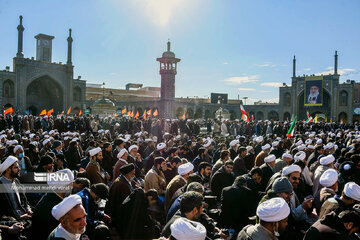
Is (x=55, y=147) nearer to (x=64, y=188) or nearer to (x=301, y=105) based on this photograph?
(x=64, y=188)

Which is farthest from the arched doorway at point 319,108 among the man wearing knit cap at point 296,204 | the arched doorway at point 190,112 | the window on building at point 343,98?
the man wearing knit cap at point 296,204

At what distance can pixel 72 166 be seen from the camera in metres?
8.56

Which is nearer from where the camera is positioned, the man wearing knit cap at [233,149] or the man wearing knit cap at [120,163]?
the man wearing knit cap at [120,163]

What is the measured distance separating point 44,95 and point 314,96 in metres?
40.9

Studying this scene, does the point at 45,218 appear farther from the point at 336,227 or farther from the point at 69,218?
the point at 336,227

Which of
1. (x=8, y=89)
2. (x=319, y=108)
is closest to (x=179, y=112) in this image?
(x=319, y=108)

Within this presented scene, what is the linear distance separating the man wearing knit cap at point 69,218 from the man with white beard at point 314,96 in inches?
1886

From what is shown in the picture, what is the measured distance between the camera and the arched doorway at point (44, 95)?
41.9m

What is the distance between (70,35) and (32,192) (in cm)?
4166

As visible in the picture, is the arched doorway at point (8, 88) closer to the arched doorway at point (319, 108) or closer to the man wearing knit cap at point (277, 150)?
the man wearing knit cap at point (277, 150)

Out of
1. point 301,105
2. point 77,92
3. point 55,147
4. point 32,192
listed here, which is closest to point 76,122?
point 55,147

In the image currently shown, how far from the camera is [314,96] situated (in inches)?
1799

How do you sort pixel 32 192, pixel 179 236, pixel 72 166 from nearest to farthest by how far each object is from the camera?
pixel 179 236
pixel 32 192
pixel 72 166

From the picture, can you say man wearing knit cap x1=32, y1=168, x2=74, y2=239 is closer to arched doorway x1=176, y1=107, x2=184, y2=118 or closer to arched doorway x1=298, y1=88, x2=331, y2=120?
arched doorway x1=176, y1=107, x2=184, y2=118
